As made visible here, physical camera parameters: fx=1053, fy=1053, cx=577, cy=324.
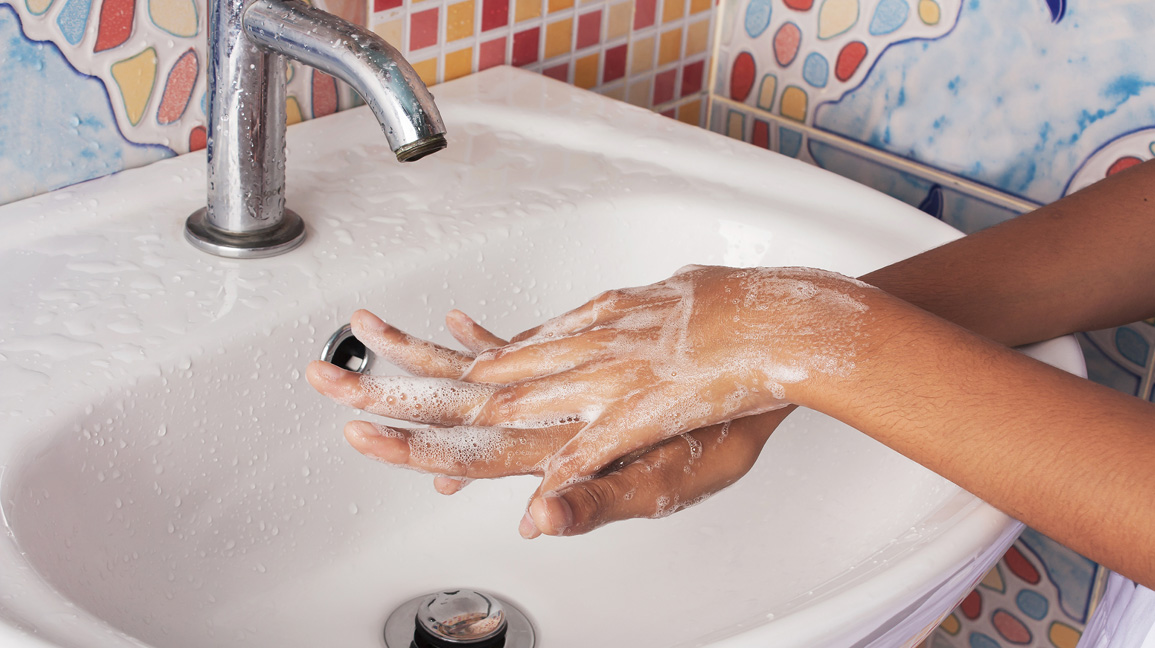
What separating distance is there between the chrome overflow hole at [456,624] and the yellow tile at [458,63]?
45 cm

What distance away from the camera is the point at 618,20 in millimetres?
981

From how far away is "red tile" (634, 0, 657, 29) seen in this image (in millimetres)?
993

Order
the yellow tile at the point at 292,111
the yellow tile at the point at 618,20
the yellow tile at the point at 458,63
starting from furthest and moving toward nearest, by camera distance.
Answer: the yellow tile at the point at 618,20 < the yellow tile at the point at 458,63 < the yellow tile at the point at 292,111

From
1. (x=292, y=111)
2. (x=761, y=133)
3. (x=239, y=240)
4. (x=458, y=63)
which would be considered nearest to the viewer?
(x=239, y=240)

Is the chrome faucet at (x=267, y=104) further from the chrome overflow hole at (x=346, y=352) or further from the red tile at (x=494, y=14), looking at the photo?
Result: the red tile at (x=494, y=14)

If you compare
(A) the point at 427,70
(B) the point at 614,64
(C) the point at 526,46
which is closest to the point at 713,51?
(B) the point at 614,64

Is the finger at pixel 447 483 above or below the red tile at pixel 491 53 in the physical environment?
below

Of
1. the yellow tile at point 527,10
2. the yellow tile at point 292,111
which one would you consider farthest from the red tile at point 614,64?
the yellow tile at point 292,111

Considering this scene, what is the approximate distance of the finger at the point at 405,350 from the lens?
52cm

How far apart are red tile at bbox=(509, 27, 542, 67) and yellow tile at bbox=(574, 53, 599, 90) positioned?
5cm

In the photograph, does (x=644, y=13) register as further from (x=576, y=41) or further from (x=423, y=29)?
(x=423, y=29)

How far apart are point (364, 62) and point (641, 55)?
557mm

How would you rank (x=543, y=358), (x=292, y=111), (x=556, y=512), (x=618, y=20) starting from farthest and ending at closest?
1. (x=618, y=20)
2. (x=292, y=111)
3. (x=543, y=358)
4. (x=556, y=512)

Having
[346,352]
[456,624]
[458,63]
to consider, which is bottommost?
[456,624]
